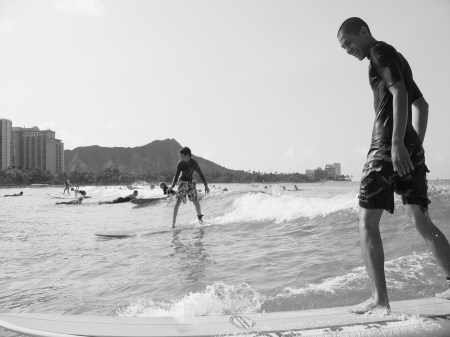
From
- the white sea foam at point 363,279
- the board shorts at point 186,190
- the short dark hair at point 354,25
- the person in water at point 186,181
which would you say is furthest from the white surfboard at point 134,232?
the short dark hair at point 354,25

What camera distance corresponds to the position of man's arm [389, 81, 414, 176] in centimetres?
253

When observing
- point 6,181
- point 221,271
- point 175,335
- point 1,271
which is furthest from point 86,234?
point 6,181

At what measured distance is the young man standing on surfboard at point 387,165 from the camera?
2572 millimetres

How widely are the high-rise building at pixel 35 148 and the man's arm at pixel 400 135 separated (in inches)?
8061

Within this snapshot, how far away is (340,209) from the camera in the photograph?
979 centimetres

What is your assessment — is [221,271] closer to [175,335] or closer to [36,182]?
[175,335]

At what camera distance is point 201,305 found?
363cm

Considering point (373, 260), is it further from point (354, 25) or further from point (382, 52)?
point (354, 25)

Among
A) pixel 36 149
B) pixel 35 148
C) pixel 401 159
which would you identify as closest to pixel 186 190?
pixel 401 159

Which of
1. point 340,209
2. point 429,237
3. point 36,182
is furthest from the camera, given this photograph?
point 36,182

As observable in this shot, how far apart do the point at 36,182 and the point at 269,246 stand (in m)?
160

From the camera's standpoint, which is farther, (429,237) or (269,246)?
(269,246)

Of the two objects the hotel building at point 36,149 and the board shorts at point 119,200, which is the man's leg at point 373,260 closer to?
the board shorts at point 119,200

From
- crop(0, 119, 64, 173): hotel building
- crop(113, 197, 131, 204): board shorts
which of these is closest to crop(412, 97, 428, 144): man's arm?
crop(113, 197, 131, 204): board shorts
